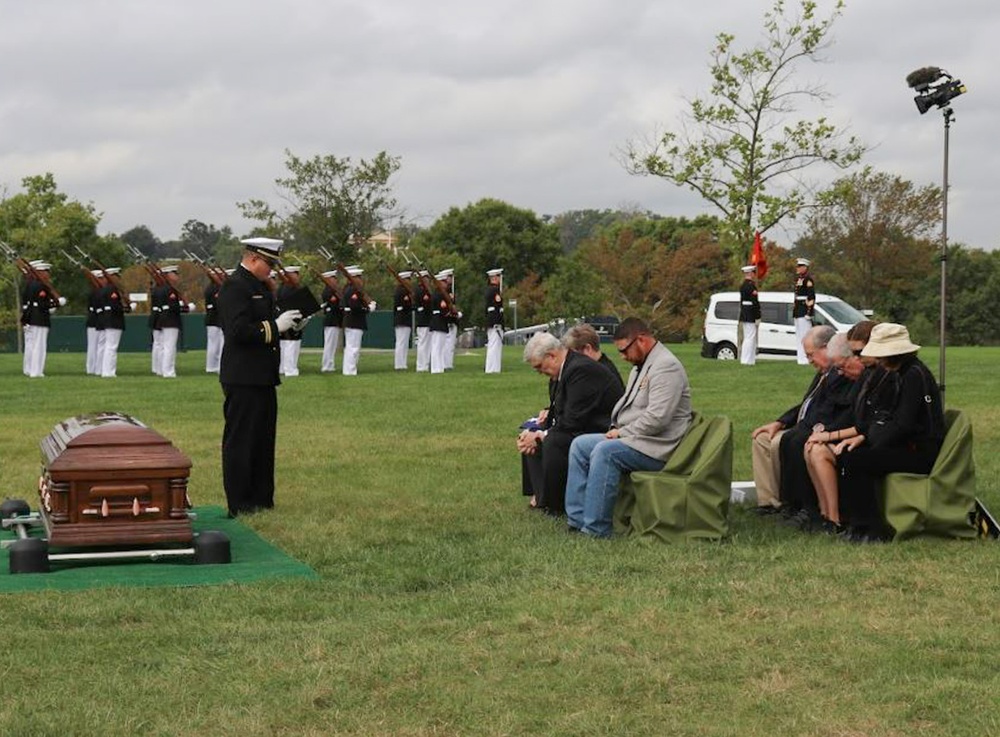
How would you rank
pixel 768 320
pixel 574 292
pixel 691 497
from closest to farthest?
1. pixel 691 497
2. pixel 768 320
3. pixel 574 292

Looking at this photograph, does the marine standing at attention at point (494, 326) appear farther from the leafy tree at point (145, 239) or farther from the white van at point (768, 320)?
the leafy tree at point (145, 239)

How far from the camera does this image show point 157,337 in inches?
1137

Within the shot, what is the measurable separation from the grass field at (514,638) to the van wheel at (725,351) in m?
24.2

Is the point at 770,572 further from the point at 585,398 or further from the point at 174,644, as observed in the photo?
the point at 174,644

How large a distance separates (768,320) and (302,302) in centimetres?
2495

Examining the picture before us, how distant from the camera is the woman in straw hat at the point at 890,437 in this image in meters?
9.38

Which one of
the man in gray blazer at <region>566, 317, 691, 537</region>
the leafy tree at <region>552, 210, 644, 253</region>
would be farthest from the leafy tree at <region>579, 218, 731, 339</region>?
the leafy tree at <region>552, 210, 644, 253</region>

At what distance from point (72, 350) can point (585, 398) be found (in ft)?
141

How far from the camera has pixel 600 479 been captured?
31.9 feet

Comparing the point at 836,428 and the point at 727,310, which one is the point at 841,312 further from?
the point at 836,428

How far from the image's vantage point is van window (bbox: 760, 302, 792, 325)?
35.0 metres

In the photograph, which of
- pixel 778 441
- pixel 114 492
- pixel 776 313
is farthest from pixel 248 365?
pixel 776 313

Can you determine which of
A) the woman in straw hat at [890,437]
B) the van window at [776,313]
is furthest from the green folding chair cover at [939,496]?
the van window at [776,313]

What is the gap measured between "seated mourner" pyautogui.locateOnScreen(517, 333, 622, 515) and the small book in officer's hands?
1748mm
